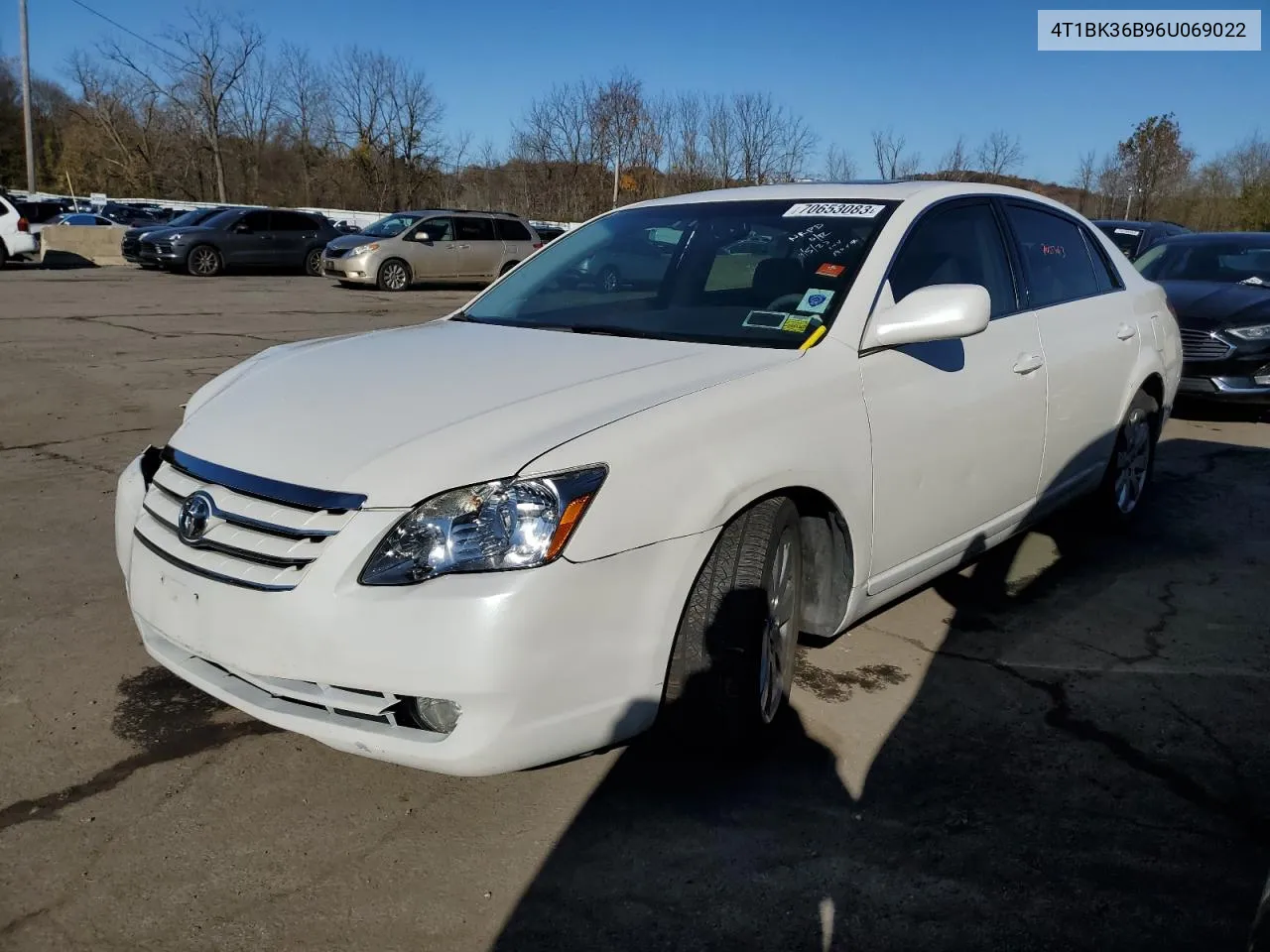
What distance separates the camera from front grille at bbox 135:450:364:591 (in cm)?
237

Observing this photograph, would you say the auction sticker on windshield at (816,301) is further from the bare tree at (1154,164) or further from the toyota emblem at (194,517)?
the bare tree at (1154,164)

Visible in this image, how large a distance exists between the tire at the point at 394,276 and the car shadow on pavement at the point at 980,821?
18192 millimetres

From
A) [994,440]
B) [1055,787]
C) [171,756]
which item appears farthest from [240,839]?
[994,440]

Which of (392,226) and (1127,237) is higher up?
(392,226)

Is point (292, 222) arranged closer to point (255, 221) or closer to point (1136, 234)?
point (255, 221)

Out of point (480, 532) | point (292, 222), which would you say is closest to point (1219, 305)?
point (480, 532)

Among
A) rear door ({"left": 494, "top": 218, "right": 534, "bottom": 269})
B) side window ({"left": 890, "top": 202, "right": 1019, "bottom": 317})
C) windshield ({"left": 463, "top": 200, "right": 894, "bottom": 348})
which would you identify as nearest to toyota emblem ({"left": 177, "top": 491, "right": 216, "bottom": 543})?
windshield ({"left": 463, "top": 200, "right": 894, "bottom": 348})

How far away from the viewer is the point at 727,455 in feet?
8.67

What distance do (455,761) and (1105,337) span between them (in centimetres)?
356

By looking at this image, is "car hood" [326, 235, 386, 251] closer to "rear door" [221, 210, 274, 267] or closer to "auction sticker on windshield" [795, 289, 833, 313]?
"rear door" [221, 210, 274, 267]

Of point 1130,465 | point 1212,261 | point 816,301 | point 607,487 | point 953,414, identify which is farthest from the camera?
point 1212,261

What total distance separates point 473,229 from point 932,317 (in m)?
19.6

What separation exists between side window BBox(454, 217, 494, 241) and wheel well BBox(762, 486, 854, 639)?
19.4 meters

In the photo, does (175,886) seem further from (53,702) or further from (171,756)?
(53,702)
